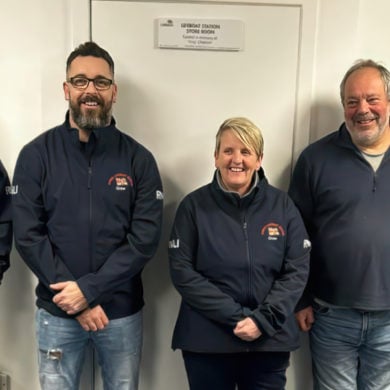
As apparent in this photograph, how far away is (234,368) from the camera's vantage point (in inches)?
65.2

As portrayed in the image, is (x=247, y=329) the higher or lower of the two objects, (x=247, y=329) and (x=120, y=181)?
the lower

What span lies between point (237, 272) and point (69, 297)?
0.58m

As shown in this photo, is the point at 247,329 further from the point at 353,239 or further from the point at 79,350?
the point at 79,350

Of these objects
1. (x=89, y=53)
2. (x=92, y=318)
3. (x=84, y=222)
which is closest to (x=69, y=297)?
(x=92, y=318)

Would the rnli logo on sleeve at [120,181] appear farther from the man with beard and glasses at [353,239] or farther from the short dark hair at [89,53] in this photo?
the man with beard and glasses at [353,239]

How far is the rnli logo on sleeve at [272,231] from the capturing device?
162 cm

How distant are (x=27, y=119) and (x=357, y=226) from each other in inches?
55.6

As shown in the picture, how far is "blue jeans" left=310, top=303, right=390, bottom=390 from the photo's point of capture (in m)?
1.75

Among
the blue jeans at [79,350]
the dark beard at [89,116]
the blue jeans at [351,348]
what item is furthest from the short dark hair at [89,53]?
the blue jeans at [351,348]

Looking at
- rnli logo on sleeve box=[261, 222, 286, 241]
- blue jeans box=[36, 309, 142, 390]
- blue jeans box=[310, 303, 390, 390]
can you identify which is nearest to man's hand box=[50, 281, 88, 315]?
blue jeans box=[36, 309, 142, 390]

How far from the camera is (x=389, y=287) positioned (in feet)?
5.61

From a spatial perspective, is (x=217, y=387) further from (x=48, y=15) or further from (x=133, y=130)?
(x=48, y=15)

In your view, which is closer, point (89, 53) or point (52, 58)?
point (89, 53)

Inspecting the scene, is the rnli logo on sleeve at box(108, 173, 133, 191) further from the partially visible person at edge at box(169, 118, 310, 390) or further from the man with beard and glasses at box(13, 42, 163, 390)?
the partially visible person at edge at box(169, 118, 310, 390)
